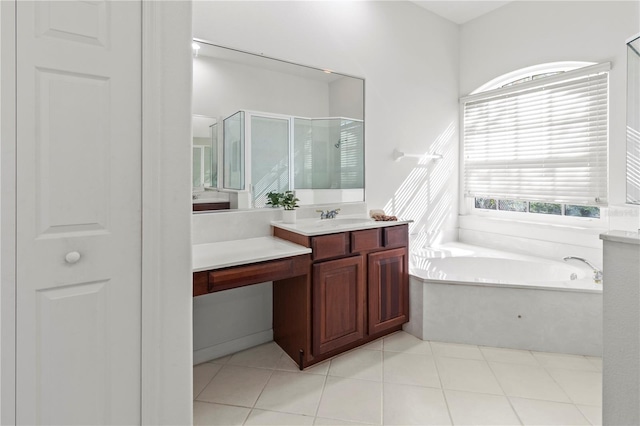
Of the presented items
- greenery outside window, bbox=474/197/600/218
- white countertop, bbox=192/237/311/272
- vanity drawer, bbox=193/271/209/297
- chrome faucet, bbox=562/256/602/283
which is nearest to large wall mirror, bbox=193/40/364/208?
white countertop, bbox=192/237/311/272

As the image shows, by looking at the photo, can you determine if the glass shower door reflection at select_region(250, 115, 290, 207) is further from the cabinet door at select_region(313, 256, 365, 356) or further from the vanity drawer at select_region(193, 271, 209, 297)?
the vanity drawer at select_region(193, 271, 209, 297)

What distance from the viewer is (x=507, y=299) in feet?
8.00

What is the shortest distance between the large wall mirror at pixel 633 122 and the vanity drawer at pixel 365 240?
144cm

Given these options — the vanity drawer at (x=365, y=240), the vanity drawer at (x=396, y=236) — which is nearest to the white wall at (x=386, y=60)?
the vanity drawer at (x=396, y=236)

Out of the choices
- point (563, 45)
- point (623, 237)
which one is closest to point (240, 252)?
point (623, 237)

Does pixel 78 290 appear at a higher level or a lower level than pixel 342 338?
higher

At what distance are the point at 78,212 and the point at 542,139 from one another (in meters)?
3.57

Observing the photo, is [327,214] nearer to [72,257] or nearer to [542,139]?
[72,257]

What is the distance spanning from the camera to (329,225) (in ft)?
8.54

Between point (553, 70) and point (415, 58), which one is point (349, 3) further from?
point (553, 70)

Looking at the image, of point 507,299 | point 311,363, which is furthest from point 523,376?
point 311,363

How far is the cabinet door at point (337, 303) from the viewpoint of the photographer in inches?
84.7

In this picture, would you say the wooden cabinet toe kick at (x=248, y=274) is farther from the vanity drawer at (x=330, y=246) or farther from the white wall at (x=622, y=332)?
the white wall at (x=622, y=332)

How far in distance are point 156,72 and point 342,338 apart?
6.20 ft
